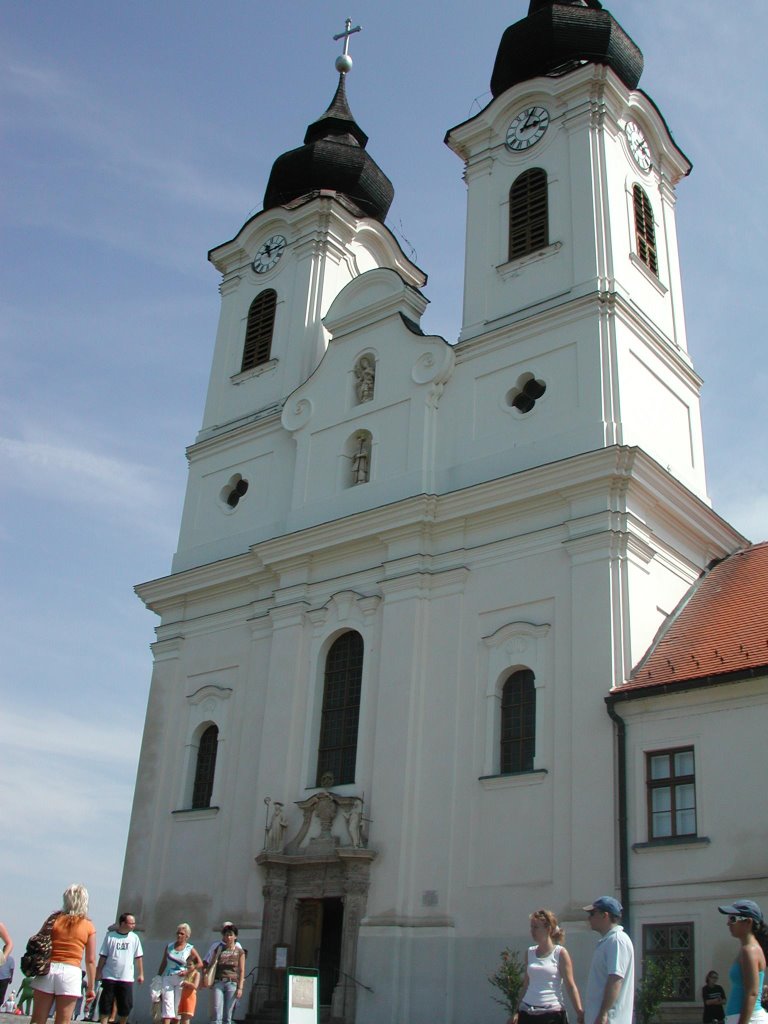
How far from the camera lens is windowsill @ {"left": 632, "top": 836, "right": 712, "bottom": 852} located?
15.1m

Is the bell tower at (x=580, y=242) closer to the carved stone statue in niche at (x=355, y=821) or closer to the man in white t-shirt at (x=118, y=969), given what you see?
the carved stone statue in niche at (x=355, y=821)

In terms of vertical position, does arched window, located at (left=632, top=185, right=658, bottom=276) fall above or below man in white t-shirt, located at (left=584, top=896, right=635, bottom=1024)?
above

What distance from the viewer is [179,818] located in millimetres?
21828

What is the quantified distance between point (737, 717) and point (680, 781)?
1186mm

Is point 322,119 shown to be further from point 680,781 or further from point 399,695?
point 680,781

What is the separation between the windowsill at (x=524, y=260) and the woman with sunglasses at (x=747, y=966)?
16776 millimetres

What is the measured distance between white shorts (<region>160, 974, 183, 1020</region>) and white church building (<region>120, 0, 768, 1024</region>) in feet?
16.1

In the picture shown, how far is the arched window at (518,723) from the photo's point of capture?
1756cm

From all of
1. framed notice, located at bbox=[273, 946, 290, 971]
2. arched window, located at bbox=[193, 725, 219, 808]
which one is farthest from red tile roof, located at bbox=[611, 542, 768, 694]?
arched window, located at bbox=[193, 725, 219, 808]

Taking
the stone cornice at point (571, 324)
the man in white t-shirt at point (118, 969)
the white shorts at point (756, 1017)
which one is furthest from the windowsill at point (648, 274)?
the white shorts at point (756, 1017)

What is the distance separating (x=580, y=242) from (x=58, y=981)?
16.8 metres

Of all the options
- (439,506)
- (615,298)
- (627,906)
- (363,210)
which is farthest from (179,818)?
(363,210)

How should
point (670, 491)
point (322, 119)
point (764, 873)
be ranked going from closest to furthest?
point (764, 873)
point (670, 491)
point (322, 119)

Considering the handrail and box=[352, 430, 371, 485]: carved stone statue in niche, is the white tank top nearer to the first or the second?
the handrail
